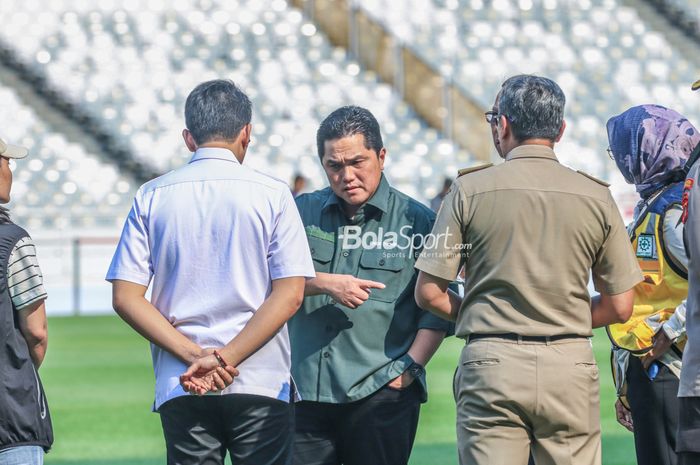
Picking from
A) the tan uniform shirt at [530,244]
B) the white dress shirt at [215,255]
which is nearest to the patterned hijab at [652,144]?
the tan uniform shirt at [530,244]

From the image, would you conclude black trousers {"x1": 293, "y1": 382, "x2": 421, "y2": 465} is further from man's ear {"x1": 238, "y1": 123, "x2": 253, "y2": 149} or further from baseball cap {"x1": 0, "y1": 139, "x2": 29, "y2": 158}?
baseball cap {"x1": 0, "y1": 139, "x2": 29, "y2": 158}

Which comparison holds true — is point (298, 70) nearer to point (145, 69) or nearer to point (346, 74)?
point (346, 74)

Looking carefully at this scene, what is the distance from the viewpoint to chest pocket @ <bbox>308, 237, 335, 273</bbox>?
458cm

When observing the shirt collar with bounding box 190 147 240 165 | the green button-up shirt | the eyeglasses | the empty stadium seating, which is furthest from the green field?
the empty stadium seating

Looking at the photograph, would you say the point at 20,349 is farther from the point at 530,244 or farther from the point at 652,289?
the point at 652,289

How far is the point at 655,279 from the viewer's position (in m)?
4.34

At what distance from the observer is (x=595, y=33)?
23562mm

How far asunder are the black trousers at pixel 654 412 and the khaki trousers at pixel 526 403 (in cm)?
59

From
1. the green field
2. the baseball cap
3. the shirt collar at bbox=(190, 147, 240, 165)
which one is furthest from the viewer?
the green field

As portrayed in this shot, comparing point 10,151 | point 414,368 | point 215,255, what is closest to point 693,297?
point 414,368

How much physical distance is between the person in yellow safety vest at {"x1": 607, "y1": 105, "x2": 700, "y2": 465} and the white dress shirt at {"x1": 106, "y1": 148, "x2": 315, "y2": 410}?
1.31 metres

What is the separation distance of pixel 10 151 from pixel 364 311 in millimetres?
1436

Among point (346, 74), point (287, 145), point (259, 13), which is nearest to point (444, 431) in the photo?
point (287, 145)

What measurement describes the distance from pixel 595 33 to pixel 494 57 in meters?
2.44
